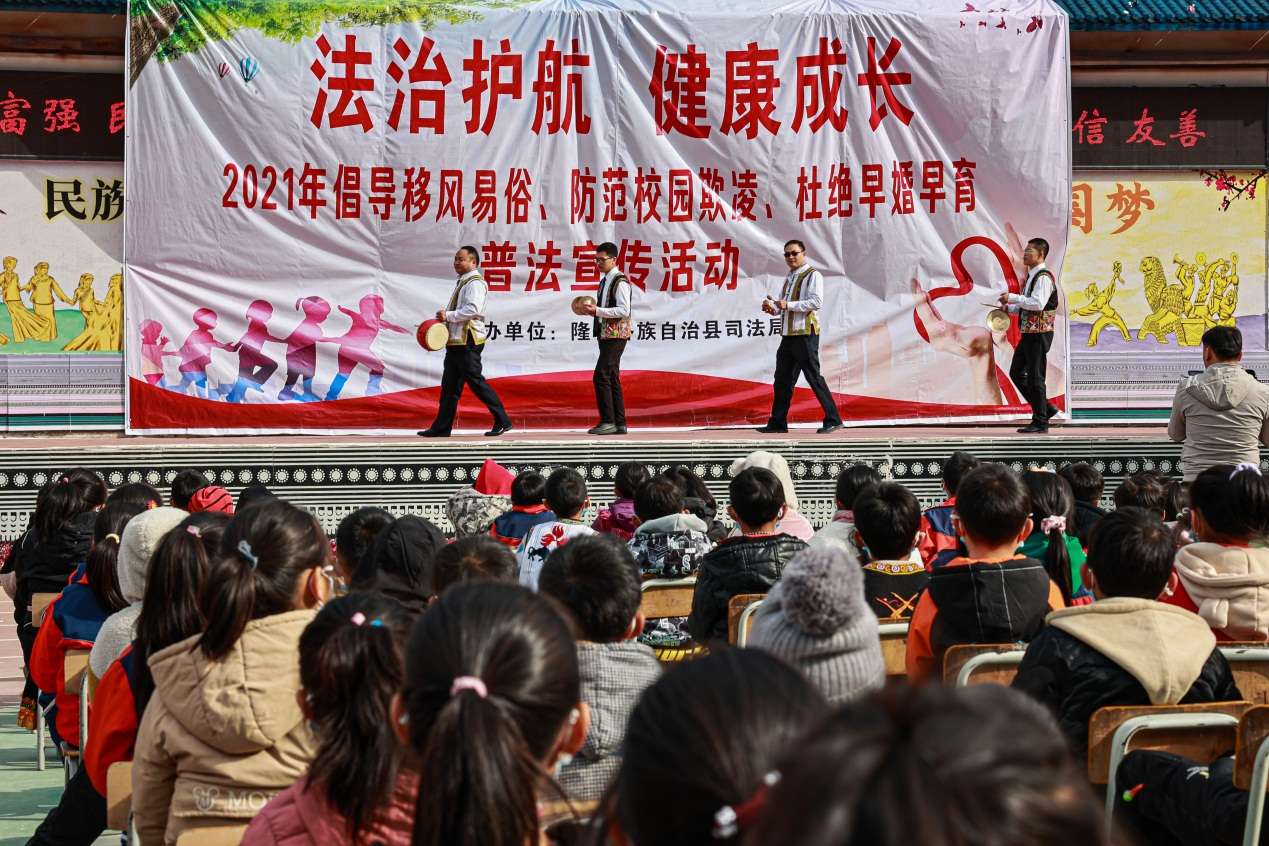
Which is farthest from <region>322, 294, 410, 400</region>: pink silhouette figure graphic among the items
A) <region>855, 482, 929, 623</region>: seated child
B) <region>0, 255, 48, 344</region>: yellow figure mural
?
<region>855, 482, 929, 623</region>: seated child

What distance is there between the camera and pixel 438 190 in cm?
1050

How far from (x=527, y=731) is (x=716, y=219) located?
9280 mm

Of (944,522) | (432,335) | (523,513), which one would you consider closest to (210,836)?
(523,513)

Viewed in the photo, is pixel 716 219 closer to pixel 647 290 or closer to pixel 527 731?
pixel 647 290

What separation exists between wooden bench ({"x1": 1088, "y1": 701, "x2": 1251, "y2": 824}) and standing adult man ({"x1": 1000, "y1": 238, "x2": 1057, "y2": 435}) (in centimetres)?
753

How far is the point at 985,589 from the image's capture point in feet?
10.6

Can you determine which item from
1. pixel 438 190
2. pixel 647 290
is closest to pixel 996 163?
pixel 647 290

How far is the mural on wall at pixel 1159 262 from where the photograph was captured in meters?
11.4

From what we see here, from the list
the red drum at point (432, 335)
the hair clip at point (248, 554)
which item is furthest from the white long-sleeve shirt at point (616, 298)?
the hair clip at point (248, 554)

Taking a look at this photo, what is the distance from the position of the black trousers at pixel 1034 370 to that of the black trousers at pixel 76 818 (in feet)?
26.1

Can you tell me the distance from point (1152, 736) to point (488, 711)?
1527 mm

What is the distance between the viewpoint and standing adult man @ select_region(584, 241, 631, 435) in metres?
9.77

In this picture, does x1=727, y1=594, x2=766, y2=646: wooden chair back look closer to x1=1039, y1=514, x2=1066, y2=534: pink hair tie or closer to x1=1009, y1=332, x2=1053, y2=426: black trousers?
x1=1039, y1=514, x2=1066, y2=534: pink hair tie

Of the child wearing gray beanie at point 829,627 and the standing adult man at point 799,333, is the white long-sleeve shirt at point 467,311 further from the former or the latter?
the child wearing gray beanie at point 829,627
